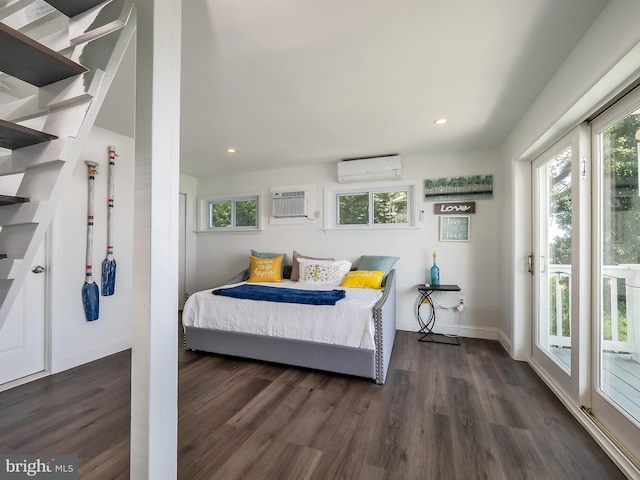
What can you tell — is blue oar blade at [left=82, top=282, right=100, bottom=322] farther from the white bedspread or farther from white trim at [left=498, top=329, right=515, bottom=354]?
white trim at [left=498, top=329, right=515, bottom=354]

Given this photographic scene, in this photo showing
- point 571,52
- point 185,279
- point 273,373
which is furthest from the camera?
point 185,279

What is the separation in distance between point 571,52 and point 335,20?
144 centimetres

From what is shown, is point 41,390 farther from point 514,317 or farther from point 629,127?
point 629,127

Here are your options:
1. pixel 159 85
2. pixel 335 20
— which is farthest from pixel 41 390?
pixel 335 20

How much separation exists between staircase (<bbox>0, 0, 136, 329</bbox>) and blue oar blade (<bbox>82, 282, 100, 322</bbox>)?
2180 mm

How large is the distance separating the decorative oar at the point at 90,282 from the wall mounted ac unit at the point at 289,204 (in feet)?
7.08

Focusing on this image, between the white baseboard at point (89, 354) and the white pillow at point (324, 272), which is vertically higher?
the white pillow at point (324, 272)

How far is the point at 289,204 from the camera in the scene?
4.18m

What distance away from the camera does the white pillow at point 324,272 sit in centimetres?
348

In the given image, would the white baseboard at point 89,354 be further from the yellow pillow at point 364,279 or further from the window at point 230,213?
the yellow pillow at point 364,279

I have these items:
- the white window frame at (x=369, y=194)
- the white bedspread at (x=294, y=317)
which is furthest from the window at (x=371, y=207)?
the white bedspread at (x=294, y=317)

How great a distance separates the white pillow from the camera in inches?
137

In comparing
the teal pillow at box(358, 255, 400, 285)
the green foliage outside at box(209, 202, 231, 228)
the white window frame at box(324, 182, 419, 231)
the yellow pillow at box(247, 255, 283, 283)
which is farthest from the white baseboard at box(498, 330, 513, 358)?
the green foliage outside at box(209, 202, 231, 228)

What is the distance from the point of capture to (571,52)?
5.45 feet
